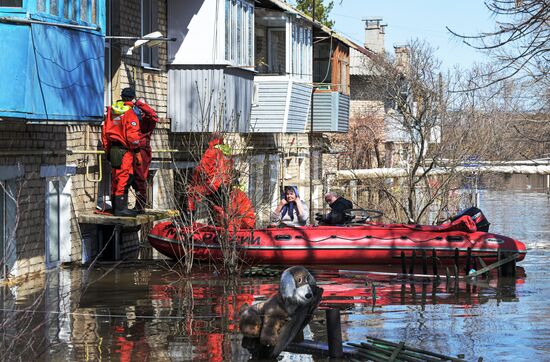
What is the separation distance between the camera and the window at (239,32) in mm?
22500

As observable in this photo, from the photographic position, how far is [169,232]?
63.1 ft

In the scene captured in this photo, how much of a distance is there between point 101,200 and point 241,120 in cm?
505

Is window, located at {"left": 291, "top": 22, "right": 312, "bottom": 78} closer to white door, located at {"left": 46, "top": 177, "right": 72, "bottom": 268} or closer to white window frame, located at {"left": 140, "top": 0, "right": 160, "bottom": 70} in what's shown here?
white window frame, located at {"left": 140, "top": 0, "right": 160, "bottom": 70}

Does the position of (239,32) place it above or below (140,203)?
above

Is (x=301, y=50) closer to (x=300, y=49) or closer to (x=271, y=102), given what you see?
(x=300, y=49)

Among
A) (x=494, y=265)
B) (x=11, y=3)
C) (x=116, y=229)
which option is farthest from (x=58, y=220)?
(x=494, y=265)

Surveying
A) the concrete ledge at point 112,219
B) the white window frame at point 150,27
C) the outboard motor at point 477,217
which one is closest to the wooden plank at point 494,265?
the outboard motor at point 477,217

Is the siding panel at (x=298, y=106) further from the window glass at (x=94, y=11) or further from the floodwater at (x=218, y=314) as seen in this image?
the window glass at (x=94, y=11)

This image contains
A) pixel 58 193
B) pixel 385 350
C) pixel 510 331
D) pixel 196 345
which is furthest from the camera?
pixel 58 193

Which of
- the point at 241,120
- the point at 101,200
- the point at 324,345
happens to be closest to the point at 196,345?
the point at 324,345

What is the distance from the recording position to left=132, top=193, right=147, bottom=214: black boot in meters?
18.8

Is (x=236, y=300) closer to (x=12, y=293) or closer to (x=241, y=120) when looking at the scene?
(x=12, y=293)

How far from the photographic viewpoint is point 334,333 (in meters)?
9.91

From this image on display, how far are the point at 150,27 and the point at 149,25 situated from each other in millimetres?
49
